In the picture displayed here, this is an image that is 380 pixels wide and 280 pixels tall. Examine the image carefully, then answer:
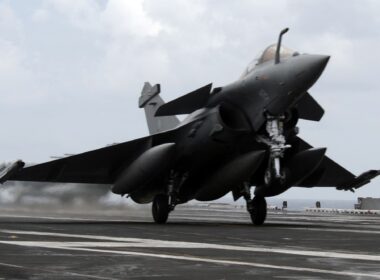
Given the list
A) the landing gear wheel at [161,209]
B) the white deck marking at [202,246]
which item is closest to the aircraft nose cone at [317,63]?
the landing gear wheel at [161,209]

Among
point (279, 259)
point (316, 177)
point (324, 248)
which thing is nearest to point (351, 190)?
point (316, 177)

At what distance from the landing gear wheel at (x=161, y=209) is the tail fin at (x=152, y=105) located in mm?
7199

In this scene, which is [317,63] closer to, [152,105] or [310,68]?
[310,68]

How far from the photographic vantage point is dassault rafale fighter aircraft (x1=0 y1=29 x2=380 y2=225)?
19.8 metres

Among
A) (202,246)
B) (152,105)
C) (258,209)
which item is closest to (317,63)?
(258,209)

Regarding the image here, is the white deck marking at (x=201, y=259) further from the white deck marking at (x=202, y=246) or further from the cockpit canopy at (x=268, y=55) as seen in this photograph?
the cockpit canopy at (x=268, y=55)

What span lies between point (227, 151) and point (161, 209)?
113 inches

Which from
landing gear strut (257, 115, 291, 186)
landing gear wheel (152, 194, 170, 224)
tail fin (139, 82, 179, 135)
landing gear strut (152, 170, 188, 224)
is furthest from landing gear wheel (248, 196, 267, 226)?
tail fin (139, 82, 179, 135)

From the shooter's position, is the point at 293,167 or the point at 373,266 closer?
the point at 373,266

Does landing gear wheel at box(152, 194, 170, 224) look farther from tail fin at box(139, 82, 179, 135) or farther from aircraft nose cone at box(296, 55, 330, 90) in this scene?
tail fin at box(139, 82, 179, 135)

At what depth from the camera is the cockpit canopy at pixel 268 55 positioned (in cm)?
1989

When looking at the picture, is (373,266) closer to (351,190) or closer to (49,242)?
(49,242)

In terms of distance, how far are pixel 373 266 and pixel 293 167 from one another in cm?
1207

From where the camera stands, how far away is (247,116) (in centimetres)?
2050
